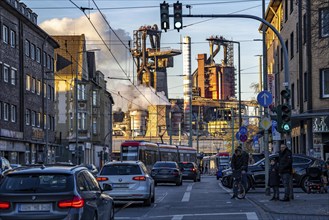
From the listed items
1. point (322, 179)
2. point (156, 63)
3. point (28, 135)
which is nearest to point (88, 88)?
point (28, 135)

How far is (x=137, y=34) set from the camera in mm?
122938

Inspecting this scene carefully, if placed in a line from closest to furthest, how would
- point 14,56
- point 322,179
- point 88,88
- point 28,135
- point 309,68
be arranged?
point 322,179, point 309,68, point 14,56, point 28,135, point 88,88

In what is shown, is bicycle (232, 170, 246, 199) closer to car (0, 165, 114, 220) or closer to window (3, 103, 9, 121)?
car (0, 165, 114, 220)

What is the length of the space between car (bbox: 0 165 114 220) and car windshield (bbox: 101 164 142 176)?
9.92 m

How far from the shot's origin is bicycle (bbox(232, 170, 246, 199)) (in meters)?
25.2

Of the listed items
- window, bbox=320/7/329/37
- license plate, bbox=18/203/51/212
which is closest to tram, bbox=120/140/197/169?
window, bbox=320/7/329/37

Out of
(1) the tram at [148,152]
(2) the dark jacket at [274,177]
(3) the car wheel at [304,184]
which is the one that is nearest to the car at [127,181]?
(2) the dark jacket at [274,177]

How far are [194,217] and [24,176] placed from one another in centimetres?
675

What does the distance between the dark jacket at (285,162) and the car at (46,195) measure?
10.4 metres

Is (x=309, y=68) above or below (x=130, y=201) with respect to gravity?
above

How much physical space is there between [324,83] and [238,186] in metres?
17.2

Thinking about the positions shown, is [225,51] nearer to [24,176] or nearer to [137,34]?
[137,34]

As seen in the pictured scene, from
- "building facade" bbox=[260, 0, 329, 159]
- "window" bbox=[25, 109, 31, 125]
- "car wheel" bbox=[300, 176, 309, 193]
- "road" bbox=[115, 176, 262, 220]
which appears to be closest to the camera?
"road" bbox=[115, 176, 262, 220]

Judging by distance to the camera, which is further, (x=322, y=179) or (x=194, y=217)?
(x=322, y=179)
